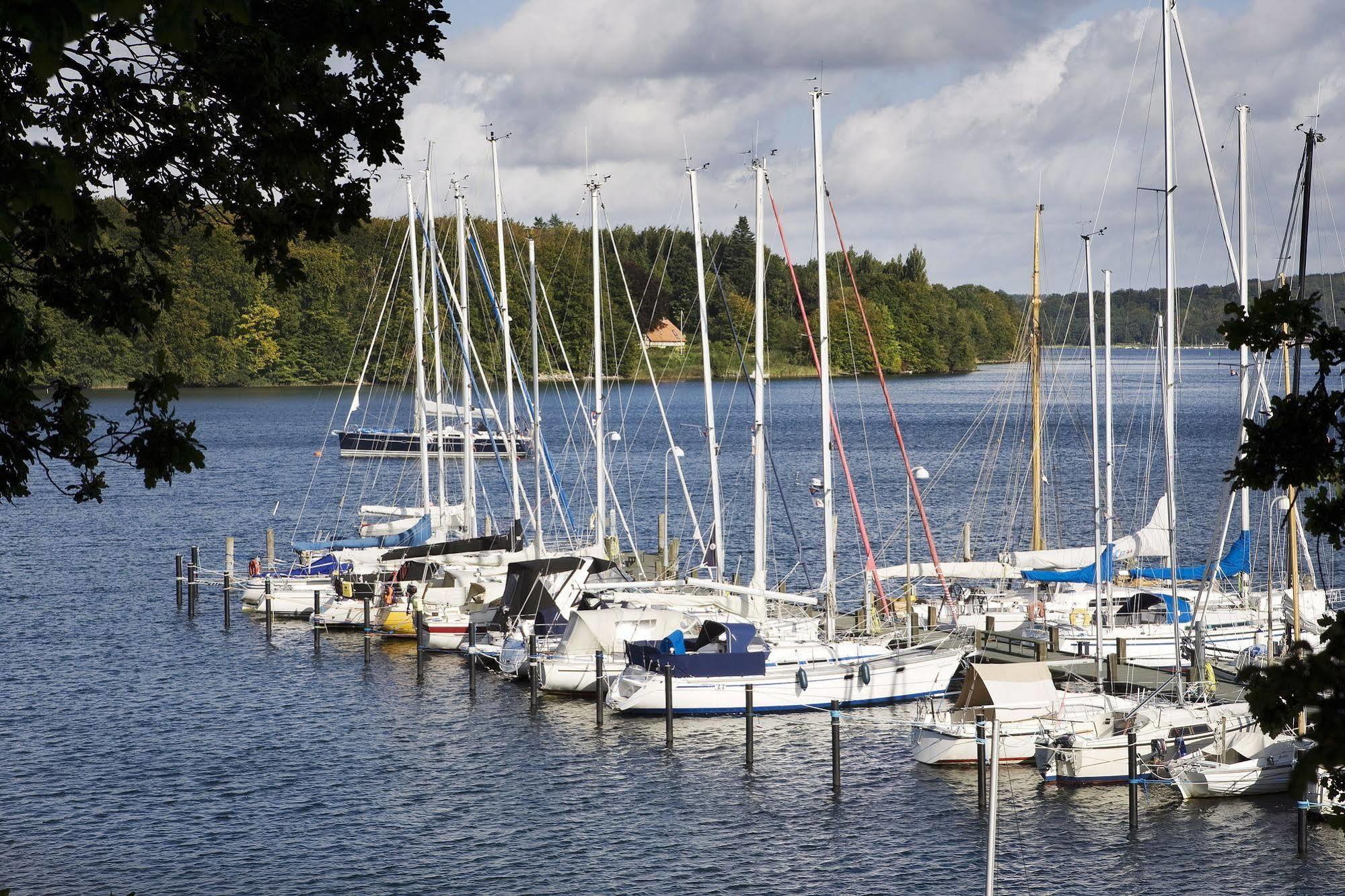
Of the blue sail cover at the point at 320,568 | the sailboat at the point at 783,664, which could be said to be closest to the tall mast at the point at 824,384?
the sailboat at the point at 783,664

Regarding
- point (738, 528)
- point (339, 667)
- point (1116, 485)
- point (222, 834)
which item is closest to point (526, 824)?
point (222, 834)

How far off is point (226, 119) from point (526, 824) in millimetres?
16934

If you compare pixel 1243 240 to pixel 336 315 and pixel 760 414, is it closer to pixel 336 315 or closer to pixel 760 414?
pixel 760 414

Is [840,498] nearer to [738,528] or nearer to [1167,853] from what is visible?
[738,528]

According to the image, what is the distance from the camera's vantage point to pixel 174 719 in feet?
116

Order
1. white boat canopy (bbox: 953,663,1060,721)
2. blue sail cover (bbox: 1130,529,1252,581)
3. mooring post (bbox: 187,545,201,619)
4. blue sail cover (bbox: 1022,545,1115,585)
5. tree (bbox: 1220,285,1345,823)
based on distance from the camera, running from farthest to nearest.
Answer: mooring post (bbox: 187,545,201,619), blue sail cover (bbox: 1130,529,1252,581), blue sail cover (bbox: 1022,545,1115,585), white boat canopy (bbox: 953,663,1060,721), tree (bbox: 1220,285,1345,823)

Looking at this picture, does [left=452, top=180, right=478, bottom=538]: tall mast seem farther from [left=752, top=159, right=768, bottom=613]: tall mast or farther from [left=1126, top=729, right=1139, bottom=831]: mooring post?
[left=1126, top=729, right=1139, bottom=831]: mooring post

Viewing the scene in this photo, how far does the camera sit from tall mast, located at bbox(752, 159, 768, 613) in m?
36.2

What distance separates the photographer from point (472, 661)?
122 feet

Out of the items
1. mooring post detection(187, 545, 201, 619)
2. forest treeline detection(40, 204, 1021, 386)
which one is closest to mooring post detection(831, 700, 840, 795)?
mooring post detection(187, 545, 201, 619)

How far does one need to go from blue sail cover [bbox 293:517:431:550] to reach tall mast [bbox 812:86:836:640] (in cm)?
1983

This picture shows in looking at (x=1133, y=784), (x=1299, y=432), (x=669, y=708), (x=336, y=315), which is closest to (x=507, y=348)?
(x=669, y=708)

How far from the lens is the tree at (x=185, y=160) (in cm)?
1268

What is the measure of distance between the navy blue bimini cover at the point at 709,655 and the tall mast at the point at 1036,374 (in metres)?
12.9
